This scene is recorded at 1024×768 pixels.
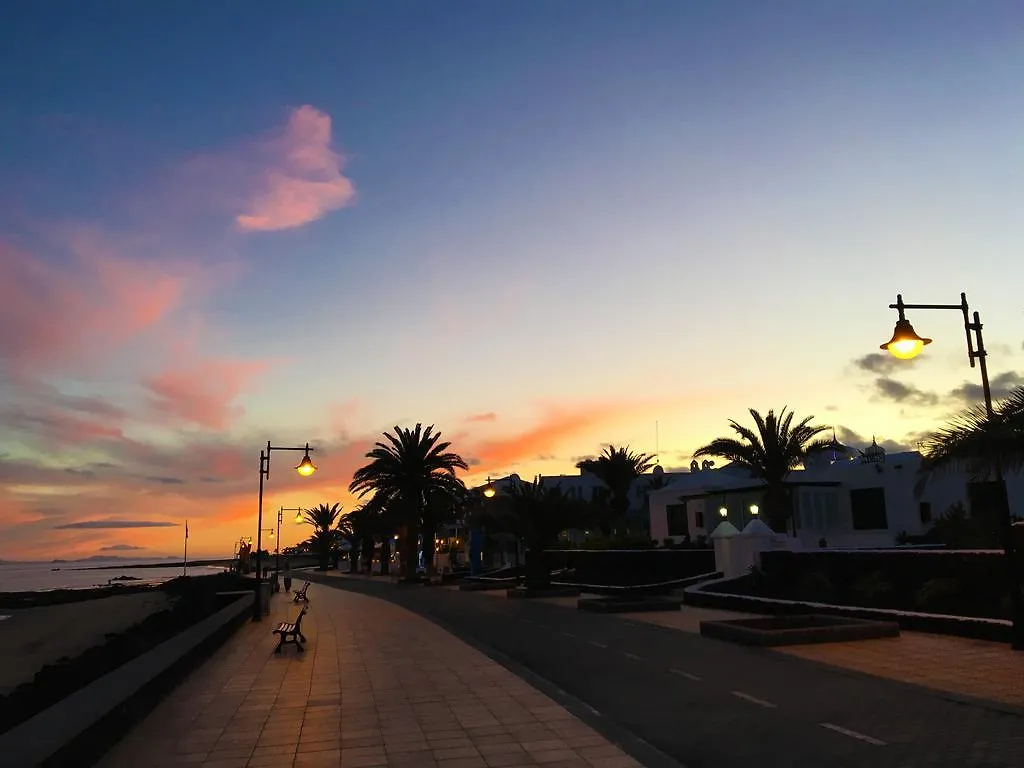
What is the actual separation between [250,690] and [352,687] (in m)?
1.43

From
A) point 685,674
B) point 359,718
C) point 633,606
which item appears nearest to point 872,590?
point 633,606

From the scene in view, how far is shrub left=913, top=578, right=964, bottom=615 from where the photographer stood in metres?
17.0

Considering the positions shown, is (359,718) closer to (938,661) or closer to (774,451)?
(938,661)

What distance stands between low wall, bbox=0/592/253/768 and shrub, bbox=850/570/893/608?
15318mm

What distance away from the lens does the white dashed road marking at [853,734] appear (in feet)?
25.6

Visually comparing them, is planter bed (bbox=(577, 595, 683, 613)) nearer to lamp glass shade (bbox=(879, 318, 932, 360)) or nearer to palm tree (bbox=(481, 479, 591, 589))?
palm tree (bbox=(481, 479, 591, 589))

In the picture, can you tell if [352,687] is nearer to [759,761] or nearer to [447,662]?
[447,662]

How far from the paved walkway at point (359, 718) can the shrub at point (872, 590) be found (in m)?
10.3

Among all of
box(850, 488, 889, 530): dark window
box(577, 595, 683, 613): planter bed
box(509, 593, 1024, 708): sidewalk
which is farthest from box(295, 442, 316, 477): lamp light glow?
box(850, 488, 889, 530): dark window

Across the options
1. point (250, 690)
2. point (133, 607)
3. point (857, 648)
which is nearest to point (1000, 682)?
point (857, 648)

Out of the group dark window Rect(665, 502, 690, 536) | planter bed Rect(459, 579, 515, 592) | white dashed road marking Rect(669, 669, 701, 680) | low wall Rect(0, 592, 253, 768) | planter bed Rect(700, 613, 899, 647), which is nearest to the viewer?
low wall Rect(0, 592, 253, 768)

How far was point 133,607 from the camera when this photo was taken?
40531mm

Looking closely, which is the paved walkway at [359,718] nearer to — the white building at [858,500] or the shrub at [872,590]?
the shrub at [872,590]

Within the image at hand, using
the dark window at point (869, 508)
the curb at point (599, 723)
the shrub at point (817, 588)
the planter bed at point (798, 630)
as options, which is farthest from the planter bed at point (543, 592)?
the dark window at point (869, 508)
